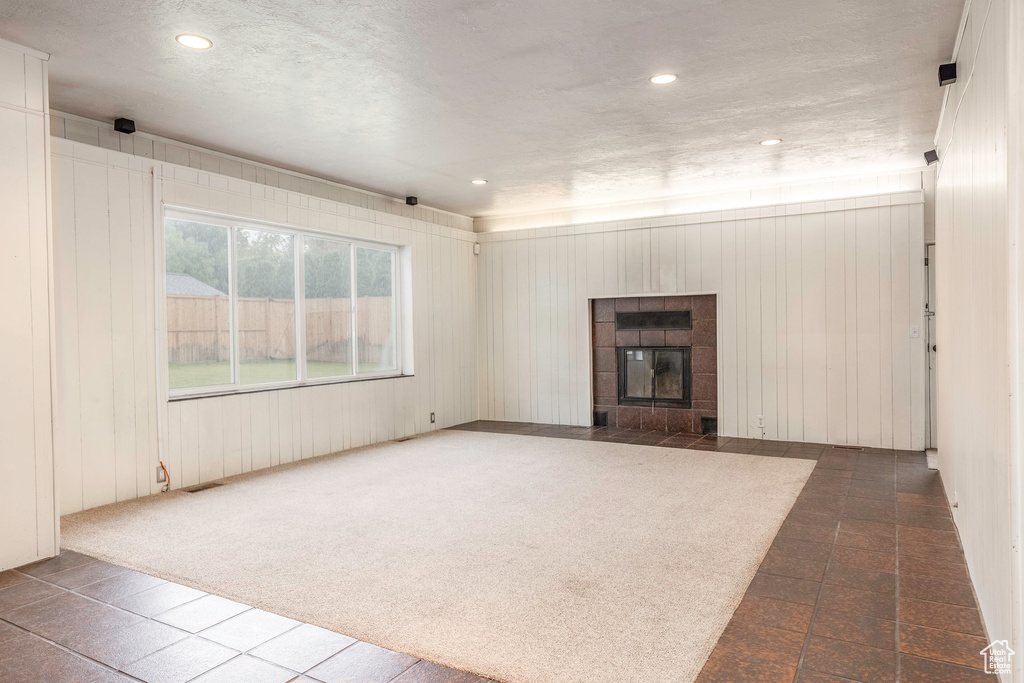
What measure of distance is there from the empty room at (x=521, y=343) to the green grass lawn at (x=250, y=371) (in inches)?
1.3

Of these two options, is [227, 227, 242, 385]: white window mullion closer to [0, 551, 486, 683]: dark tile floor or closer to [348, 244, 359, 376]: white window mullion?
[348, 244, 359, 376]: white window mullion

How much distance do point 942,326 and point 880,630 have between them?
268cm

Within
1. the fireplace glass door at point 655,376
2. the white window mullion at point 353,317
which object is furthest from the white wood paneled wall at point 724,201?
the white window mullion at point 353,317

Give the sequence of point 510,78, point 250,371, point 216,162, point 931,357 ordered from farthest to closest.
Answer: point 931,357 < point 250,371 < point 216,162 < point 510,78

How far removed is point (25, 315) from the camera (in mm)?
3416

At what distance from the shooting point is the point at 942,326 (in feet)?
14.3

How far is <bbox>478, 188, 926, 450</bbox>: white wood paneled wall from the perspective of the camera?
20.3 ft

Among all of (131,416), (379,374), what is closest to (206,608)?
(131,416)

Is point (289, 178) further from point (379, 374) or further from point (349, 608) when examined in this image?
point (349, 608)

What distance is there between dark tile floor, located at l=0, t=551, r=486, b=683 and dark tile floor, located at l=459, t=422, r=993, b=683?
110 cm

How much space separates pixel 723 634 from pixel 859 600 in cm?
73

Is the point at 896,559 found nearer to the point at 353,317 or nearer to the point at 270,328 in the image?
the point at 270,328

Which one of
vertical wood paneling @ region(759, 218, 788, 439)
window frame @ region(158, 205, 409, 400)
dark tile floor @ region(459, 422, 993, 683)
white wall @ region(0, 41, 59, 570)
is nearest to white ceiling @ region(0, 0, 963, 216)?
white wall @ region(0, 41, 59, 570)

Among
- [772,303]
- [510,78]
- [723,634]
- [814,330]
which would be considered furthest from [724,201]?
[723,634]
